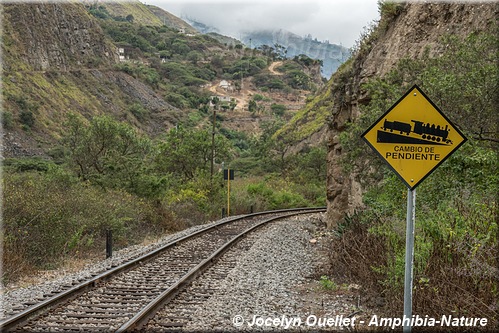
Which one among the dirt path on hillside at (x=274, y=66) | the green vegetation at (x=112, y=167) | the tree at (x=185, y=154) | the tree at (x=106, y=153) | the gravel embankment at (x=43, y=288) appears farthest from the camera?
the dirt path on hillside at (x=274, y=66)

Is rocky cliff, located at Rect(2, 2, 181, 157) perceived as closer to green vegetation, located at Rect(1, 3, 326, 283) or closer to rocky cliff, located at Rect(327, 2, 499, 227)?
green vegetation, located at Rect(1, 3, 326, 283)

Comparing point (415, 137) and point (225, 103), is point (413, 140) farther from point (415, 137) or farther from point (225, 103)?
point (225, 103)

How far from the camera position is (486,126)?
337 inches

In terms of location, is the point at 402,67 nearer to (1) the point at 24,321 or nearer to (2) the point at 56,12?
(1) the point at 24,321

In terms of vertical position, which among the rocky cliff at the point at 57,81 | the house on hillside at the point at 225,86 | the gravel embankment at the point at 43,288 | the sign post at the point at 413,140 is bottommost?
the gravel embankment at the point at 43,288

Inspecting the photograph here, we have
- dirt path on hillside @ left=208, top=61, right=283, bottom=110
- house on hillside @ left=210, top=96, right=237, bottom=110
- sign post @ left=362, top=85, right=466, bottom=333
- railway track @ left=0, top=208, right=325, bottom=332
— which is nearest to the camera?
sign post @ left=362, top=85, right=466, bottom=333

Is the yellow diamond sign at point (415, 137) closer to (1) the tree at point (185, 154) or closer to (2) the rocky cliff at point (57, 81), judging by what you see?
(1) the tree at point (185, 154)

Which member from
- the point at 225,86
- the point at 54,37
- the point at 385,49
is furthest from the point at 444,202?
the point at 225,86

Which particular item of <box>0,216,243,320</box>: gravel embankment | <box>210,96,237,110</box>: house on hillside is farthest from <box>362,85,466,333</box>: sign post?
<box>210,96,237,110</box>: house on hillside

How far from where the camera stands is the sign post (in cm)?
484

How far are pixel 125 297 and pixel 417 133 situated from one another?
5493mm

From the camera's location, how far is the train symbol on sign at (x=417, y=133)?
15.9 ft

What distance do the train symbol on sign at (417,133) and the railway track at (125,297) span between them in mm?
3863

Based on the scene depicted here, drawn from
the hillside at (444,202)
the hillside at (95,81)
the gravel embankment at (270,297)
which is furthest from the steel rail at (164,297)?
the hillside at (95,81)
